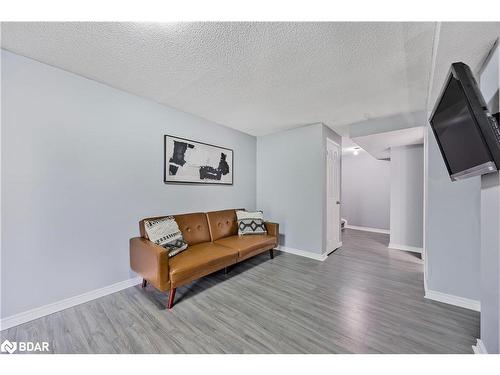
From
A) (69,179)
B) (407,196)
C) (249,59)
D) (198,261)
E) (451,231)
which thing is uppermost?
(249,59)

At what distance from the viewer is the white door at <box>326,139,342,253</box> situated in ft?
11.8

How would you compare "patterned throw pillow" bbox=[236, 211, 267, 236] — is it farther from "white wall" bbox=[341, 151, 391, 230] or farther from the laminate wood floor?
"white wall" bbox=[341, 151, 391, 230]

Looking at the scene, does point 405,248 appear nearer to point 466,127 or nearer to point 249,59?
point 466,127

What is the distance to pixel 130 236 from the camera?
2.38m

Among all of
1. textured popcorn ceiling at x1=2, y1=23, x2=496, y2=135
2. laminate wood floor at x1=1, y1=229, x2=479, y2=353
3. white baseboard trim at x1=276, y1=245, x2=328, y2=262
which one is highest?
textured popcorn ceiling at x1=2, y1=23, x2=496, y2=135

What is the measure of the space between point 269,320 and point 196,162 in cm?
233

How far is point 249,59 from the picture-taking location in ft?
5.66

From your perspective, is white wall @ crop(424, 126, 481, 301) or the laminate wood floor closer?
the laminate wood floor

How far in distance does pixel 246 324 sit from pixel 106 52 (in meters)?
2.65

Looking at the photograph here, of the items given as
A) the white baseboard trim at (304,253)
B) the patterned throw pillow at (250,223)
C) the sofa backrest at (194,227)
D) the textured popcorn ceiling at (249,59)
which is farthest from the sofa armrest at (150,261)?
the white baseboard trim at (304,253)

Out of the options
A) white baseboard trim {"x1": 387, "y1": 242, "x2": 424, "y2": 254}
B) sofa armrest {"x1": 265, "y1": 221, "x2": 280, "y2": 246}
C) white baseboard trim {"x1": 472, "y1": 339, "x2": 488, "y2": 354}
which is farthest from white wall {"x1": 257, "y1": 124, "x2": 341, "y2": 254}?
white baseboard trim {"x1": 472, "y1": 339, "x2": 488, "y2": 354}

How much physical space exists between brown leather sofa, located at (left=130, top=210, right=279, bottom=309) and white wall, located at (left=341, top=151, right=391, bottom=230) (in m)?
4.06

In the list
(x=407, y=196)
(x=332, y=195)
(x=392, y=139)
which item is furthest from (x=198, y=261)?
(x=407, y=196)

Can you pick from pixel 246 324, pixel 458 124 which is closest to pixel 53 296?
pixel 246 324
